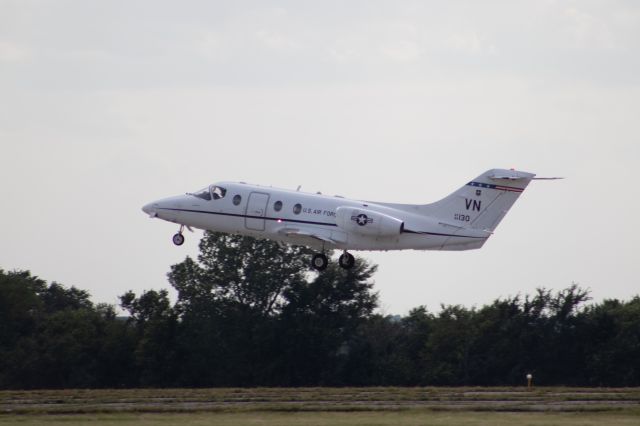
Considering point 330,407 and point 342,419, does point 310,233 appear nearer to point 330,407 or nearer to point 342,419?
point 330,407

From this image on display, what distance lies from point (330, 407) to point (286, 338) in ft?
120

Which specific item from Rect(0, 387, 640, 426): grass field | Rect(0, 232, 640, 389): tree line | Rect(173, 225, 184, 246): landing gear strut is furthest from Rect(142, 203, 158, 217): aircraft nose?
Rect(0, 232, 640, 389): tree line

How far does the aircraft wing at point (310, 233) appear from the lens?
5147 centimetres

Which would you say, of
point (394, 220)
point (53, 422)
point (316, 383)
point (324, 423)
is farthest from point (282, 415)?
point (316, 383)

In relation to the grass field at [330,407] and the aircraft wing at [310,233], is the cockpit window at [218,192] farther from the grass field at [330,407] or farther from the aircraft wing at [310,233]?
the grass field at [330,407]

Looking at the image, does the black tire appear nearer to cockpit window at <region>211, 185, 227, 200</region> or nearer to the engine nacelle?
cockpit window at <region>211, 185, 227, 200</region>

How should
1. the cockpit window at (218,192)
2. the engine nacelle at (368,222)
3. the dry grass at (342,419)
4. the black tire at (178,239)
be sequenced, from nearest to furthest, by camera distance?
1. the dry grass at (342,419)
2. the engine nacelle at (368,222)
3. the cockpit window at (218,192)
4. the black tire at (178,239)

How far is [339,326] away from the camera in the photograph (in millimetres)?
82250

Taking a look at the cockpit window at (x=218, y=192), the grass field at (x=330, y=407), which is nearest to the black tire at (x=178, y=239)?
the cockpit window at (x=218, y=192)

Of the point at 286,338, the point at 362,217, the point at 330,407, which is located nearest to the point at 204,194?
the point at 362,217

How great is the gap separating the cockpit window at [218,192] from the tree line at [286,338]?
26276mm

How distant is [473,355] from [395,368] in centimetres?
487

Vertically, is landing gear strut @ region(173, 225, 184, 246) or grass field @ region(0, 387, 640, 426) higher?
landing gear strut @ region(173, 225, 184, 246)

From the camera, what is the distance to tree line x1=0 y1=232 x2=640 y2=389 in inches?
3027
